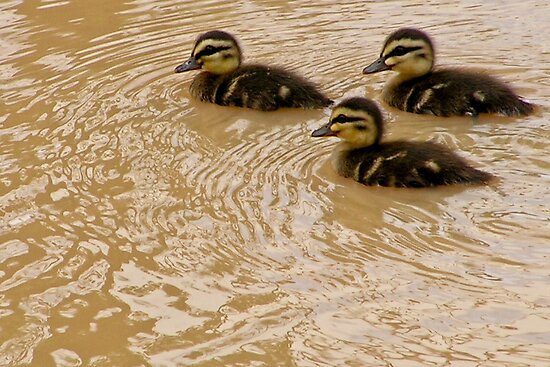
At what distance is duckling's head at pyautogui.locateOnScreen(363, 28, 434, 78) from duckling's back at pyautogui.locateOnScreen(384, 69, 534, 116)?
0.06m

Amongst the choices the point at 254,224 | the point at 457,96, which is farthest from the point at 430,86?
the point at 254,224

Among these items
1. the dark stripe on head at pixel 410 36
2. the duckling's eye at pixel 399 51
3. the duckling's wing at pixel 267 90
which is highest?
the dark stripe on head at pixel 410 36

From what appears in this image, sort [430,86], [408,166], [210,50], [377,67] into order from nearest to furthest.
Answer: [408,166], [430,86], [377,67], [210,50]

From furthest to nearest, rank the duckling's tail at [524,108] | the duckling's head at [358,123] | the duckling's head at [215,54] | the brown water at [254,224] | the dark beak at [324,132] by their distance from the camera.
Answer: the duckling's head at [215,54]
the duckling's tail at [524,108]
the dark beak at [324,132]
the duckling's head at [358,123]
the brown water at [254,224]

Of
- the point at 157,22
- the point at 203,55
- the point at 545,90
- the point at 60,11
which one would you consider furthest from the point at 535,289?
the point at 60,11

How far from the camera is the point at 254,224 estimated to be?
4.40 m

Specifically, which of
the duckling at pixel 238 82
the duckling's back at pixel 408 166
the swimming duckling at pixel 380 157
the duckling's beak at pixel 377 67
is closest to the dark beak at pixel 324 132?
the swimming duckling at pixel 380 157

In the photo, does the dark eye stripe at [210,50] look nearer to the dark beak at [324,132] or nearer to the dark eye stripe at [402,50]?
the dark eye stripe at [402,50]

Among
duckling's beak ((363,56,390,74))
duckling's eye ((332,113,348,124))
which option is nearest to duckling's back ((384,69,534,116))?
duckling's beak ((363,56,390,74))

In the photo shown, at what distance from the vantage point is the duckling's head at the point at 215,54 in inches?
237

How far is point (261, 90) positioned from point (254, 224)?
148cm

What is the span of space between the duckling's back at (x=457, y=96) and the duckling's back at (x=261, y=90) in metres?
0.41

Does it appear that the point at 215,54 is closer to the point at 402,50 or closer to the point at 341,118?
the point at 402,50

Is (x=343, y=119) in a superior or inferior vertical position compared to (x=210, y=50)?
inferior
